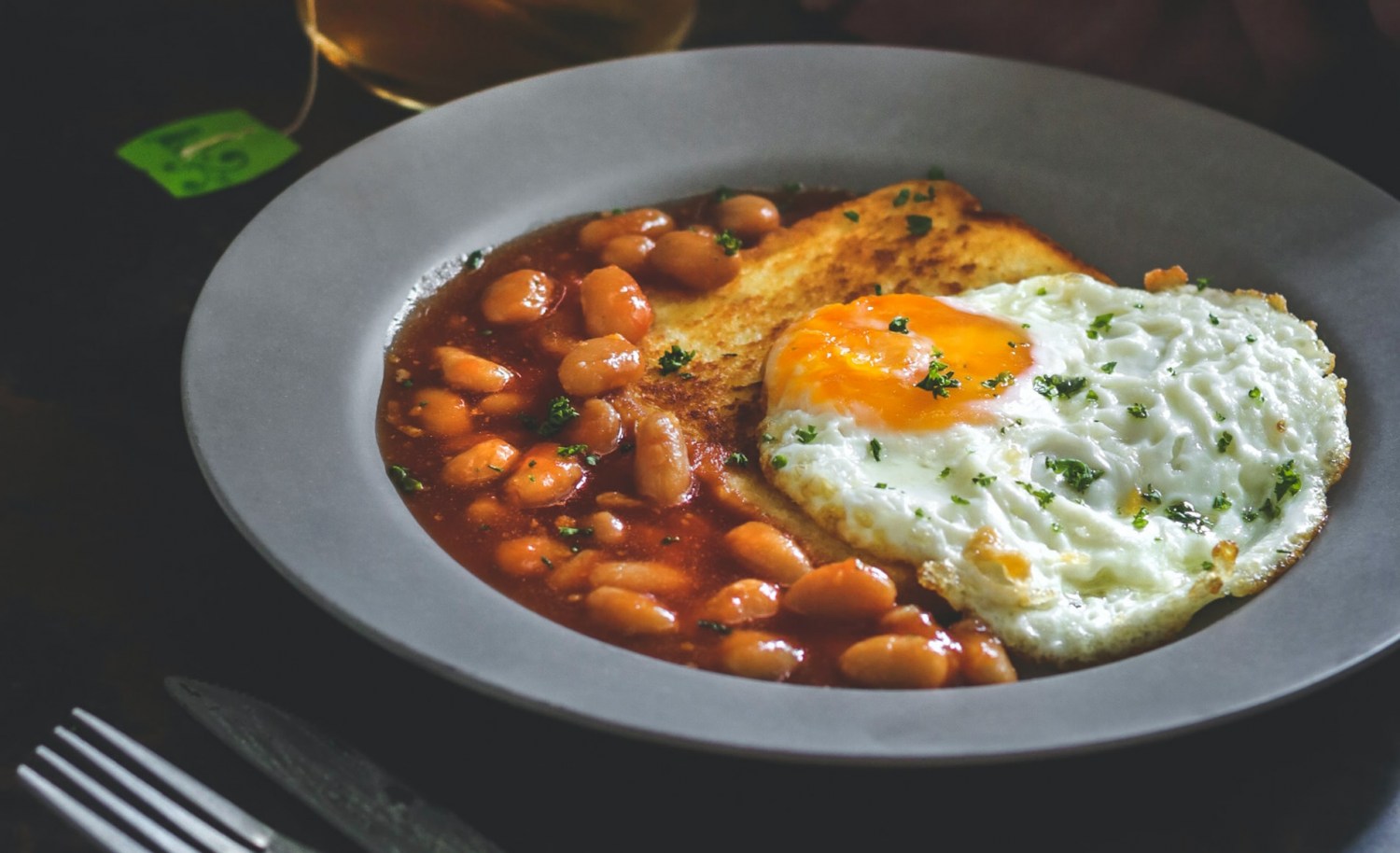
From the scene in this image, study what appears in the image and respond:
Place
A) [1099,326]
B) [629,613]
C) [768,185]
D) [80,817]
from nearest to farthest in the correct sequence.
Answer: [80,817]
[629,613]
[1099,326]
[768,185]

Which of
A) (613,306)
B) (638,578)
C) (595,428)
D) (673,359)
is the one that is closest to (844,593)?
(638,578)

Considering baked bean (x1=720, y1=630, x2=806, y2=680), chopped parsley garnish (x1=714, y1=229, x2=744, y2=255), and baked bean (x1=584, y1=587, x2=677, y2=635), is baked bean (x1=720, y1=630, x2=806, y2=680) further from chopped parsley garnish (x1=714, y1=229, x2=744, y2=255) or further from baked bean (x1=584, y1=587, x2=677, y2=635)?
chopped parsley garnish (x1=714, y1=229, x2=744, y2=255)

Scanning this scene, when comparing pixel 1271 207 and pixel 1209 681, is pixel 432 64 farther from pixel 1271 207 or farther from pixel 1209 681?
pixel 1209 681

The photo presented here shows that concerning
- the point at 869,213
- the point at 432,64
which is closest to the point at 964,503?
the point at 869,213

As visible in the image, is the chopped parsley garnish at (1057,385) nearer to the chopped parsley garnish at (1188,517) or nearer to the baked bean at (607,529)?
the chopped parsley garnish at (1188,517)

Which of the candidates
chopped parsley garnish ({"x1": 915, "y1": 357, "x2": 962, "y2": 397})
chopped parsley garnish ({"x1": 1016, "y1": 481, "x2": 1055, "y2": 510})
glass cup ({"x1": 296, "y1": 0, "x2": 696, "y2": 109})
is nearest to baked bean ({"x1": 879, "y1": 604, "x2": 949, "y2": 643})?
chopped parsley garnish ({"x1": 1016, "y1": 481, "x2": 1055, "y2": 510})

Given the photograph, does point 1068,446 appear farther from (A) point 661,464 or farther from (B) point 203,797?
(B) point 203,797
